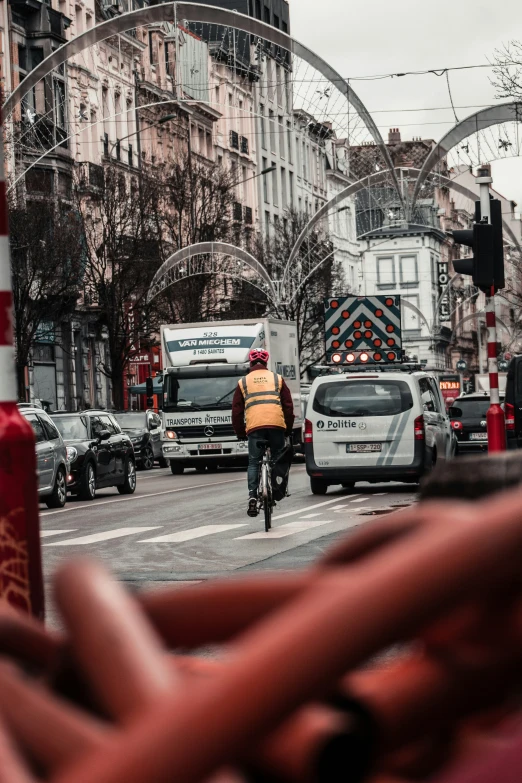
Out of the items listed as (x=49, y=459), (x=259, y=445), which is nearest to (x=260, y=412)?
(x=259, y=445)

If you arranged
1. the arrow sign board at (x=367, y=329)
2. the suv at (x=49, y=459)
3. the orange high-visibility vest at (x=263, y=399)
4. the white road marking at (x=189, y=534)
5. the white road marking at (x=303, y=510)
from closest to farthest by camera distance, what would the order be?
the white road marking at (x=189, y=534)
the orange high-visibility vest at (x=263, y=399)
the white road marking at (x=303, y=510)
the suv at (x=49, y=459)
the arrow sign board at (x=367, y=329)

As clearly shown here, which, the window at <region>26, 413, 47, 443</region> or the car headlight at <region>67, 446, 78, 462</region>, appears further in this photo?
the car headlight at <region>67, 446, 78, 462</region>

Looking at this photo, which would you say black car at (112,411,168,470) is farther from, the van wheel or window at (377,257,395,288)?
window at (377,257,395,288)

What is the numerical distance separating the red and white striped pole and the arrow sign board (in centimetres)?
2905

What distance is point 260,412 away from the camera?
17.8m

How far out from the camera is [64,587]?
1587 millimetres

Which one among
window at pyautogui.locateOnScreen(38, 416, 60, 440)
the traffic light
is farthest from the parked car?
the traffic light

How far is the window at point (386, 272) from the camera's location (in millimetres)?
151125

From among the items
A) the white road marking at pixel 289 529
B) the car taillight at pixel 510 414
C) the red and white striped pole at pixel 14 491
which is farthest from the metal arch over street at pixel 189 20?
the red and white striped pole at pixel 14 491

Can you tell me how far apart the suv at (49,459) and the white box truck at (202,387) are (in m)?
10.7

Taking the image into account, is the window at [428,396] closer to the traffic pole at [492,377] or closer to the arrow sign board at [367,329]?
the traffic pole at [492,377]

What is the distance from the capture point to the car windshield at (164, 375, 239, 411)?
37719 mm

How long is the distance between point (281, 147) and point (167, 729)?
362ft

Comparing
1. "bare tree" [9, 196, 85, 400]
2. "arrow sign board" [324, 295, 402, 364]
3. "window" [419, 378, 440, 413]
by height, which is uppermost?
"bare tree" [9, 196, 85, 400]
